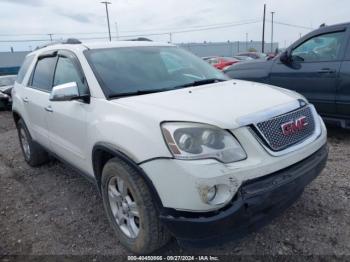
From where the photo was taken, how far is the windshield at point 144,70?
300 cm

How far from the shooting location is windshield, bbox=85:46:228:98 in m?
3.00

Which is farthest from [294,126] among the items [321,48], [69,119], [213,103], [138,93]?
[321,48]

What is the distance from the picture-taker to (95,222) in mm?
3371

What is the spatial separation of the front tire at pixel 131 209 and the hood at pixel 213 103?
19.0 inches

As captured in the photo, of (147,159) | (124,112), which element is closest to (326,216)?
(147,159)

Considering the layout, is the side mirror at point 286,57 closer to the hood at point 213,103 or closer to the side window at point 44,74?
the hood at point 213,103

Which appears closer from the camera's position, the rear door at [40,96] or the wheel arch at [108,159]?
the wheel arch at [108,159]

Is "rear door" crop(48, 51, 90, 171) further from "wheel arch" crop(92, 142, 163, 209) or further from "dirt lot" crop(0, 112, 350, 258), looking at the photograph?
"dirt lot" crop(0, 112, 350, 258)

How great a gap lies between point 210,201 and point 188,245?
41cm

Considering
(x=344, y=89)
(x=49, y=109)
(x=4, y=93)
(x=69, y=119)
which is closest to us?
(x=69, y=119)

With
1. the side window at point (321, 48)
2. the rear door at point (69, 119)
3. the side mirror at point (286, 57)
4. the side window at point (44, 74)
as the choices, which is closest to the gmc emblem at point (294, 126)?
the rear door at point (69, 119)

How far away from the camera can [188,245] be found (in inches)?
90.9

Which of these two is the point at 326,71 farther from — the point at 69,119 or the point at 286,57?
the point at 69,119

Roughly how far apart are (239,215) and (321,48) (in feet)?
13.5
